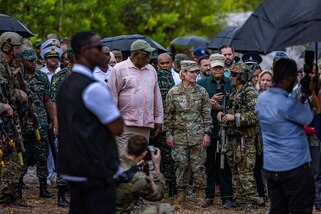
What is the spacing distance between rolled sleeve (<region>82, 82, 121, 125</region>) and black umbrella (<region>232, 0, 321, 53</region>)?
5.56 feet

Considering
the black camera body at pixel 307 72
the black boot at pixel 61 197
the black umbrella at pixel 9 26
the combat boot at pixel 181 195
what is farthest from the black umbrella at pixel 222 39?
the black camera body at pixel 307 72

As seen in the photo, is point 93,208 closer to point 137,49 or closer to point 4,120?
point 4,120

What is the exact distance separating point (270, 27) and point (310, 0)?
0.50m

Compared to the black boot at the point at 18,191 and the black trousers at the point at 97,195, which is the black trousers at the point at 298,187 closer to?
the black trousers at the point at 97,195

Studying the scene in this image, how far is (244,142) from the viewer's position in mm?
11305

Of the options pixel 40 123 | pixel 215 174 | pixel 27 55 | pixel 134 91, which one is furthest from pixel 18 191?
pixel 215 174

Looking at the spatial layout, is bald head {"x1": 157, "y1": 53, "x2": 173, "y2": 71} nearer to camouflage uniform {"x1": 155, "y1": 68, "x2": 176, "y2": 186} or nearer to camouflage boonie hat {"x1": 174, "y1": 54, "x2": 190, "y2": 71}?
camouflage uniform {"x1": 155, "y1": 68, "x2": 176, "y2": 186}

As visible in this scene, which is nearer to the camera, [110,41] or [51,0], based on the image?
[110,41]

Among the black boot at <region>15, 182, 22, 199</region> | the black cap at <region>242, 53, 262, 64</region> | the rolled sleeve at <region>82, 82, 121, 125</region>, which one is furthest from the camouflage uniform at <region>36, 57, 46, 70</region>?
the rolled sleeve at <region>82, 82, 121, 125</region>

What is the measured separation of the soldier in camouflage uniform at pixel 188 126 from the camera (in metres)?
11.5

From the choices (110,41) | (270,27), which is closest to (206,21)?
(110,41)

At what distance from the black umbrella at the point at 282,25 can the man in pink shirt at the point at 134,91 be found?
10.5 ft

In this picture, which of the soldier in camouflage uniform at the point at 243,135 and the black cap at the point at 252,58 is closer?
the soldier in camouflage uniform at the point at 243,135

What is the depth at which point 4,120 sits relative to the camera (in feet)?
32.2
